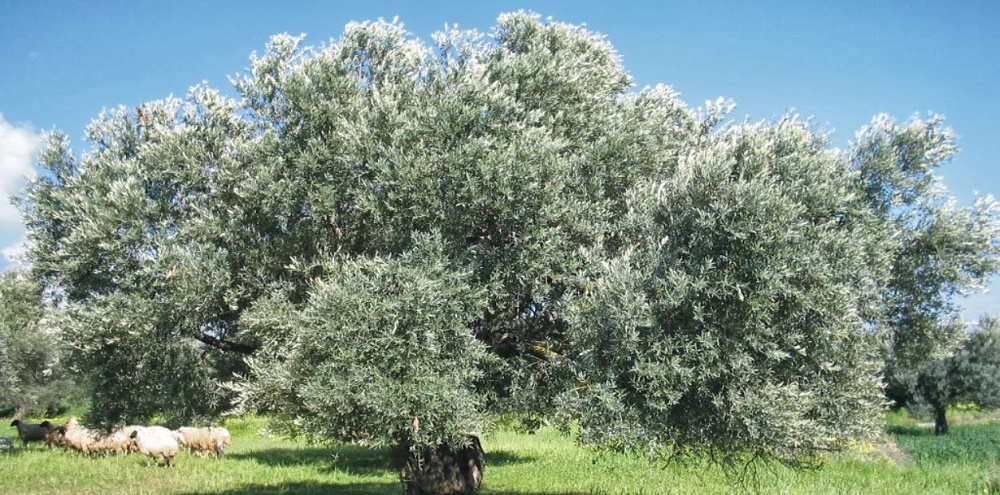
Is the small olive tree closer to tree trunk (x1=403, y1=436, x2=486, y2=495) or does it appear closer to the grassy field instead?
the grassy field

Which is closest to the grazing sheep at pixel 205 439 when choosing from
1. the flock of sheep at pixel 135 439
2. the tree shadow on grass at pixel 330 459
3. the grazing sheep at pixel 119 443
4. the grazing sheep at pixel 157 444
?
the flock of sheep at pixel 135 439

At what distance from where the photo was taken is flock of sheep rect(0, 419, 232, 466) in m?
30.2

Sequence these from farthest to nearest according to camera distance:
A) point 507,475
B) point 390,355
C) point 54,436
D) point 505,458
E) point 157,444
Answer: point 54,436 < point 505,458 < point 157,444 < point 507,475 < point 390,355

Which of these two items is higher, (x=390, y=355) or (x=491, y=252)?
(x=491, y=252)

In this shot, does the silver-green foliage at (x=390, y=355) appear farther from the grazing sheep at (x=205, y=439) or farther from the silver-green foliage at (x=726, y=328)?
the grazing sheep at (x=205, y=439)

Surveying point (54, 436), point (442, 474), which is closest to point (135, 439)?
point (54, 436)

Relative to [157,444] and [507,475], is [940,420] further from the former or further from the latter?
[157,444]

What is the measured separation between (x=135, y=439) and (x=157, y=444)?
270 cm

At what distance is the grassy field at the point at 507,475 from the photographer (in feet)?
76.4

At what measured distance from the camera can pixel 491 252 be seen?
1500cm

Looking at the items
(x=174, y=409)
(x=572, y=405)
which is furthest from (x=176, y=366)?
(x=572, y=405)

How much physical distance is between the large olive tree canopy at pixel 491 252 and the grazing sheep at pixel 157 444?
12396 millimetres

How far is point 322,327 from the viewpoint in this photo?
13219mm

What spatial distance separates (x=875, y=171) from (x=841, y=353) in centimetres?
829
